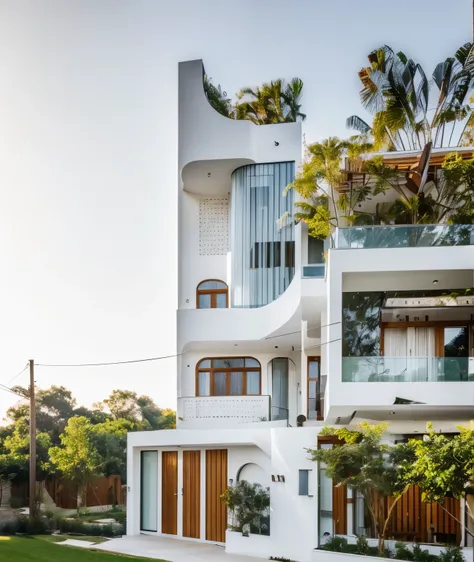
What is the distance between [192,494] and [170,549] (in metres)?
3.29

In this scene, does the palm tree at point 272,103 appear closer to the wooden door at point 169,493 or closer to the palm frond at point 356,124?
the palm frond at point 356,124

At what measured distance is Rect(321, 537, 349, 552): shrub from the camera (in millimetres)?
22331

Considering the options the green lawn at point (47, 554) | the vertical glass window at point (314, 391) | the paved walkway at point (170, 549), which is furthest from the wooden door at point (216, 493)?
the green lawn at point (47, 554)

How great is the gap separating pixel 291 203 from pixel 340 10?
6.39 meters

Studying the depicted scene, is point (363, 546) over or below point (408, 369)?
below

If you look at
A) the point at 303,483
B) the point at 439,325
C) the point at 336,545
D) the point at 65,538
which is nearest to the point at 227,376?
A: the point at 65,538

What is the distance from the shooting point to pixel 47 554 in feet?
79.7

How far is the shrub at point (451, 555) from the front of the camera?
67.3 ft

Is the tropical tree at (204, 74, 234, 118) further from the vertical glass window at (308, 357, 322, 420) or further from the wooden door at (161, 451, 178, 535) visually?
the wooden door at (161, 451, 178, 535)

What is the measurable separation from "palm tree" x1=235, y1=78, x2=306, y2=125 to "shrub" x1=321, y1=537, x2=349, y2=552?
16.9 metres

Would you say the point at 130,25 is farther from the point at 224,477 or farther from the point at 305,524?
the point at 305,524

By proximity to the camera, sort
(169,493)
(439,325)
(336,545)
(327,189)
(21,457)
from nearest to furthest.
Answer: (336,545) → (439,325) → (327,189) → (169,493) → (21,457)

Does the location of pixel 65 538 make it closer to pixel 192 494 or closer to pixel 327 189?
pixel 192 494

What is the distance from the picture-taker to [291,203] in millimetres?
31625
